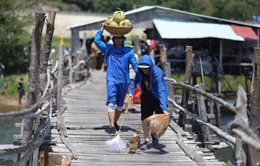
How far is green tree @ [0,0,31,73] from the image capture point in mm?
31844

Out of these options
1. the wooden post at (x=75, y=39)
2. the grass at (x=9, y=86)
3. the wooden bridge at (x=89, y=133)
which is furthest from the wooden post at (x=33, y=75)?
the grass at (x=9, y=86)

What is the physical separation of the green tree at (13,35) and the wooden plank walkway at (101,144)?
805 inches

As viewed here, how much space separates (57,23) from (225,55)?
28.2m

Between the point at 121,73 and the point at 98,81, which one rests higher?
the point at 121,73

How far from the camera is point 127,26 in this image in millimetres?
8891

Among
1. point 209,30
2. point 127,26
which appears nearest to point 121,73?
point 127,26

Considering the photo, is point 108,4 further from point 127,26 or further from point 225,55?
point 127,26

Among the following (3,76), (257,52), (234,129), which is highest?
(257,52)

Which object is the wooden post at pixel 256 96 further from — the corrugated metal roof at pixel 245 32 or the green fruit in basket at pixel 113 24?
the corrugated metal roof at pixel 245 32

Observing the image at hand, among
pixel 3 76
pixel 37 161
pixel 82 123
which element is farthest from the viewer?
pixel 3 76

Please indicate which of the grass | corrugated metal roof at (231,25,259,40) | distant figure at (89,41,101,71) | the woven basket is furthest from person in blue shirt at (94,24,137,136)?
the grass

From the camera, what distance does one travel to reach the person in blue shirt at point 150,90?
7903 millimetres

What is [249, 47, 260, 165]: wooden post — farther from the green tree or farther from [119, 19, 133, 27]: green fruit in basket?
the green tree

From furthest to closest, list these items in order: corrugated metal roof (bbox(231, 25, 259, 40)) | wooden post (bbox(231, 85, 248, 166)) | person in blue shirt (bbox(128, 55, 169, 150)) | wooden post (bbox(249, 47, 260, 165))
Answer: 1. corrugated metal roof (bbox(231, 25, 259, 40))
2. person in blue shirt (bbox(128, 55, 169, 150))
3. wooden post (bbox(249, 47, 260, 165))
4. wooden post (bbox(231, 85, 248, 166))
